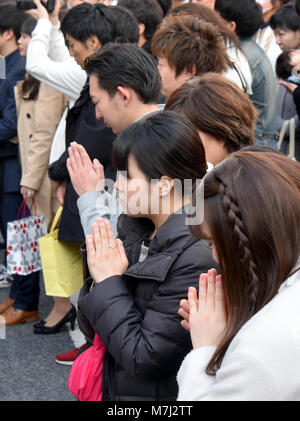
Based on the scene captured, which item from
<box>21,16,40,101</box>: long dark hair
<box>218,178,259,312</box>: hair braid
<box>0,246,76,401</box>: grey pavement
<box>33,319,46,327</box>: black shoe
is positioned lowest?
<box>33,319,46,327</box>: black shoe

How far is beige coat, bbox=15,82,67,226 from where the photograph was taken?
3.85 m

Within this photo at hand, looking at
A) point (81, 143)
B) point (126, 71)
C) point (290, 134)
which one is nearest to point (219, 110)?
point (126, 71)

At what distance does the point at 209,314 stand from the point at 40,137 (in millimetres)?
2632

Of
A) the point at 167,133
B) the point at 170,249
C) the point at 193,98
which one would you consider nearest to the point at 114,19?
the point at 193,98

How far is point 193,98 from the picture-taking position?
2.20 metres

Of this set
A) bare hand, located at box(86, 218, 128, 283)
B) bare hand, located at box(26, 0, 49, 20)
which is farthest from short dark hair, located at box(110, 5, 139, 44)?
bare hand, located at box(86, 218, 128, 283)

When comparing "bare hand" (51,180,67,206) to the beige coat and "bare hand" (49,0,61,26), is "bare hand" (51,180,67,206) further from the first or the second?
"bare hand" (49,0,61,26)

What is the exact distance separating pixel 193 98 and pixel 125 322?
0.84 meters

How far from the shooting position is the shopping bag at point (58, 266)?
327cm

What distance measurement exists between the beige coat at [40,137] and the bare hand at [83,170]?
168 cm

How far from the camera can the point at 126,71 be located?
2613 millimetres

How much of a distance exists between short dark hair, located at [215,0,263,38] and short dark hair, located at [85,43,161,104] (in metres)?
1.56

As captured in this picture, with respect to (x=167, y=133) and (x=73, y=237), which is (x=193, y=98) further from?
(x=73, y=237)

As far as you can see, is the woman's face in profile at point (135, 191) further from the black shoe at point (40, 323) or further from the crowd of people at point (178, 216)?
the black shoe at point (40, 323)
